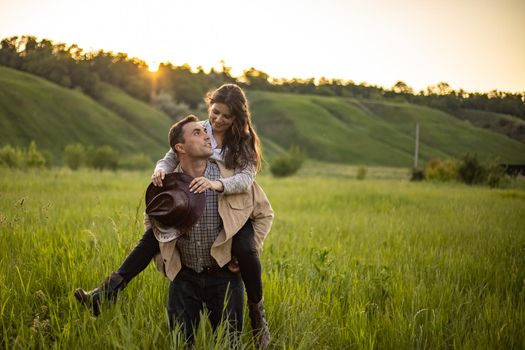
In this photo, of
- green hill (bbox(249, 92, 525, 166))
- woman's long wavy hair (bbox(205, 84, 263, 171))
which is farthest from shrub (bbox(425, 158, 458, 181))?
green hill (bbox(249, 92, 525, 166))

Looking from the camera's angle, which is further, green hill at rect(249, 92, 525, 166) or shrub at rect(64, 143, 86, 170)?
green hill at rect(249, 92, 525, 166)

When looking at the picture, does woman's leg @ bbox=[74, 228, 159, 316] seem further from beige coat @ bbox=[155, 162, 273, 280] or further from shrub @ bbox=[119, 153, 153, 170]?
shrub @ bbox=[119, 153, 153, 170]

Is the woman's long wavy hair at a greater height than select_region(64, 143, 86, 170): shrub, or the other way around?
the woman's long wavy hair

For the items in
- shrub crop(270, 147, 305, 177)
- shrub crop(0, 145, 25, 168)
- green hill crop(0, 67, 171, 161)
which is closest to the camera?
shrub crop(0, 145, 25, 168)

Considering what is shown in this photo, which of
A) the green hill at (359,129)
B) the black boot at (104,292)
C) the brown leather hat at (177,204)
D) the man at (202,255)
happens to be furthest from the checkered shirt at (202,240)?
the green hill at (359,129)

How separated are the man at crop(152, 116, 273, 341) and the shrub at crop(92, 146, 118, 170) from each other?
27669mm

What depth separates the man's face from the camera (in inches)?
108

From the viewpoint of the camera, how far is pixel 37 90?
5216cm

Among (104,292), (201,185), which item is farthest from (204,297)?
(201,185)

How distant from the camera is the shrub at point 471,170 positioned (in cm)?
2169

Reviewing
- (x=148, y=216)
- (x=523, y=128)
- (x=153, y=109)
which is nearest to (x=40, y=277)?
(x=148, y=216)

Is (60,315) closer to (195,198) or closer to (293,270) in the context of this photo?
(195,198)

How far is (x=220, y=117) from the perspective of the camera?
295cm

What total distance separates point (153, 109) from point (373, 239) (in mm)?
67148
